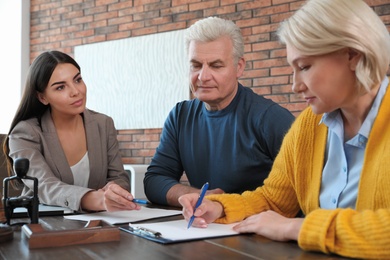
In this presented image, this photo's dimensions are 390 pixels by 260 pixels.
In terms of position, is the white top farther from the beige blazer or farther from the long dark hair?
the long dark hair

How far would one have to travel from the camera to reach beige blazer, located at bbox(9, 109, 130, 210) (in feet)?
5.65

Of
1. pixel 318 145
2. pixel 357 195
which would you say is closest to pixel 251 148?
pixel 318 145

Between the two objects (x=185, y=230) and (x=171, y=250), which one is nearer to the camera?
(x=171, y=250)

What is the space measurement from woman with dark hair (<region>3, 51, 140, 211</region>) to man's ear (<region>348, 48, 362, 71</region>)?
1.15 m

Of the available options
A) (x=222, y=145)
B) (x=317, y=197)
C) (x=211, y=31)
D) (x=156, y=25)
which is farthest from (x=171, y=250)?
(x=156, y=25)

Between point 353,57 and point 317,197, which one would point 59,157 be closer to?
point 317,197

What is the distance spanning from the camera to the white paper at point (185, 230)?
42.9 inches

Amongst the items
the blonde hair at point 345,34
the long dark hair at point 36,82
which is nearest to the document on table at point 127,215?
the blonde hair at point 345,34

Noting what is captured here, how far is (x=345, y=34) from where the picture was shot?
1.06 metres

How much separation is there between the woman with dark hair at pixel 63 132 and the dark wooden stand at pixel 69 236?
89cm

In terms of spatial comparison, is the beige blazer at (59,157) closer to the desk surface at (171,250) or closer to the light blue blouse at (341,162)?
the desk surface at (171,250)

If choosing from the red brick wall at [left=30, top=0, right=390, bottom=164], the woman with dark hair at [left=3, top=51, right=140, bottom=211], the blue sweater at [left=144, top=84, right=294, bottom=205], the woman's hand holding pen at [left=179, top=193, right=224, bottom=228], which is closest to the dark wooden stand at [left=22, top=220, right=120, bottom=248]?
the woman's hand holding pen at [left=179, top=193, right=224, bottom=228]

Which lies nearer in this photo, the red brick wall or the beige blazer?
the beige blazer

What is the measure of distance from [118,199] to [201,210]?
314 millimetres
